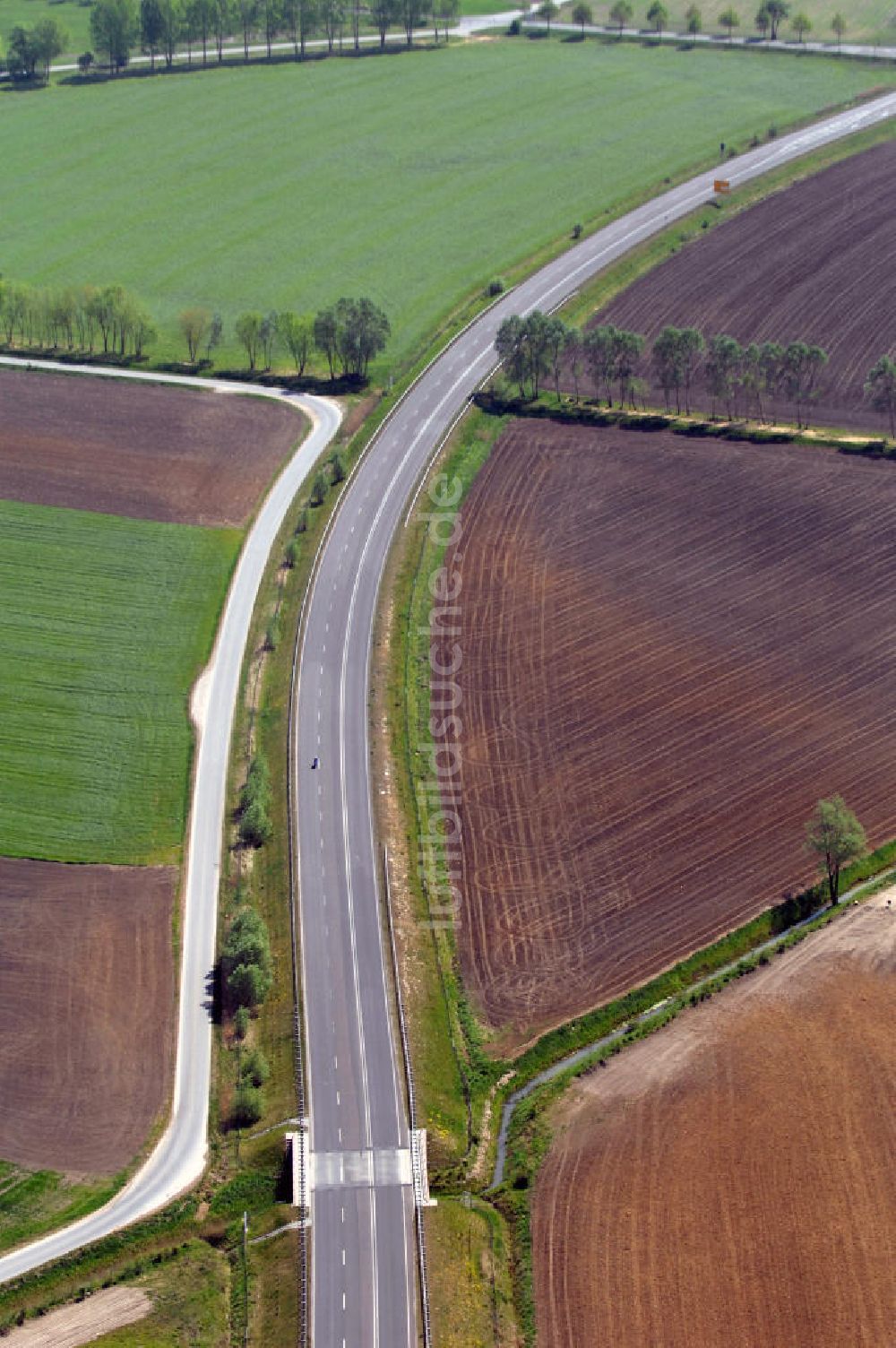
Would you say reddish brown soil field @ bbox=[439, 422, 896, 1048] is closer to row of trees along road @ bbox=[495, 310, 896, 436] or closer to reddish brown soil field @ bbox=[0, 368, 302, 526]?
row of trees along road @ bbox=[495, 310, 896, 436]

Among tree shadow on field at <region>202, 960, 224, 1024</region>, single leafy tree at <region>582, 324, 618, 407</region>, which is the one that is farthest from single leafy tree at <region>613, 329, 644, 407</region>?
tree shadow on field at <region>202, 960, 224, 1024</region>

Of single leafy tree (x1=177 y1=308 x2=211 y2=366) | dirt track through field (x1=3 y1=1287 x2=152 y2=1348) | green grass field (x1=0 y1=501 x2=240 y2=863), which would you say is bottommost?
dirt track through field (x1=3 y1=1287 x2=152 y2=1348)

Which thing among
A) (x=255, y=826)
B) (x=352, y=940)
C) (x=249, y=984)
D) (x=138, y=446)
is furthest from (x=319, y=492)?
(x=249, y=984)

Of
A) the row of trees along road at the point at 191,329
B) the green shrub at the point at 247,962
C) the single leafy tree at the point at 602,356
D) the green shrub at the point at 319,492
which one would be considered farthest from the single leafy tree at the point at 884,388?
the green shrub at the point at 247,962

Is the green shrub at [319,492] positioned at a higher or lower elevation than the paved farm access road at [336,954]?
higher

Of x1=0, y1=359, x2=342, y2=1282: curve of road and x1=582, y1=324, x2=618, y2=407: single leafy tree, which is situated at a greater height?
x1=582, y1=324, x2=618, y2=407: single leafy tree

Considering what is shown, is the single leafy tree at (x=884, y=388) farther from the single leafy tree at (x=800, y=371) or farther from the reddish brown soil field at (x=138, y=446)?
the reddish brown soil field at (x=138, y=446)

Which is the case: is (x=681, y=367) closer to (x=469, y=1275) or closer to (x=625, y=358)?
(x=625, y=358)
